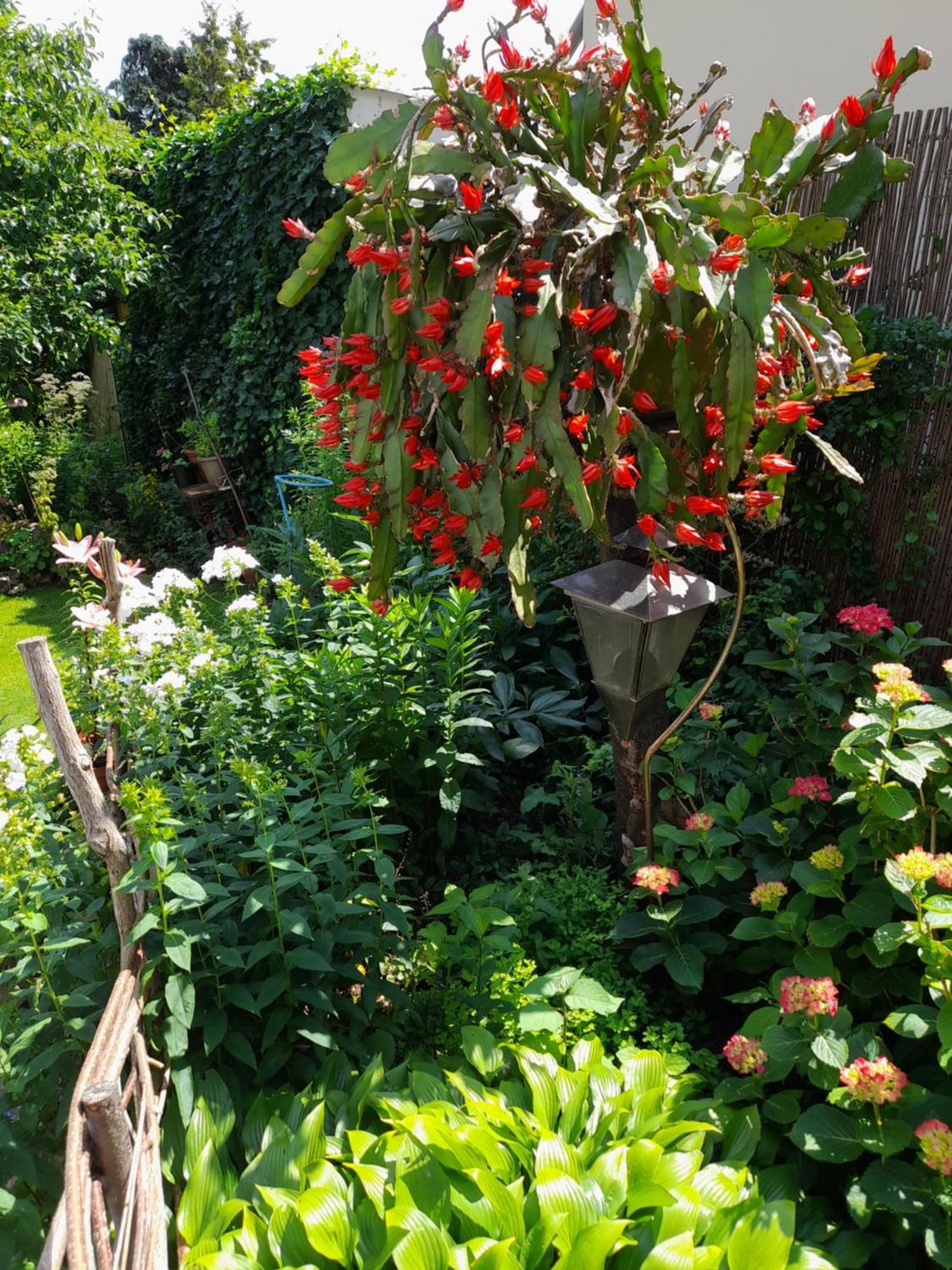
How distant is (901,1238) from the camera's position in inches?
52.6

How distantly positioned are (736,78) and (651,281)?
3718 mm

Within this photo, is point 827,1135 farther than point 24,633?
No

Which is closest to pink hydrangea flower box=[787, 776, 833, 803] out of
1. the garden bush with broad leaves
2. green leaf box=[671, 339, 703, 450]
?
the garden bush with broad leaves

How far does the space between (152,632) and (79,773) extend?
0.77 metres

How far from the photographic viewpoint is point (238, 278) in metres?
6.27

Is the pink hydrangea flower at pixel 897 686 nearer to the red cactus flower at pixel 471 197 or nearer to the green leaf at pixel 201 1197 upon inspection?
the red cactus flower at pixel 471 197

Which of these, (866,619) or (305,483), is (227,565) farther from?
(305,483)

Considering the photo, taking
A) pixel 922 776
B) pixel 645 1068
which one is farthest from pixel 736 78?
pixel 645 1068

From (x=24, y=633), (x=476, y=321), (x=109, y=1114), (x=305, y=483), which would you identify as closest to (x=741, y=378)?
(x=476, y=321)

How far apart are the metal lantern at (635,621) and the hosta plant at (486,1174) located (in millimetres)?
752

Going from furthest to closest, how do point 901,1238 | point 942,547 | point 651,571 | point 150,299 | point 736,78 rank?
point 150,299
point 736,78
point 942,547
point 651,571
point 901,1238

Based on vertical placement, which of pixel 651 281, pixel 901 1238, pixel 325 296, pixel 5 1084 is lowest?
pixel 901 1238

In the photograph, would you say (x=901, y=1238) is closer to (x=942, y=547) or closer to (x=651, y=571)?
(x=651, y=571)

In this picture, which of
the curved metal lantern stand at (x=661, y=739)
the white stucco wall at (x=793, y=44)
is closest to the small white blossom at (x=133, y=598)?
the curved metal lantern stand at (x=661, y=739)
